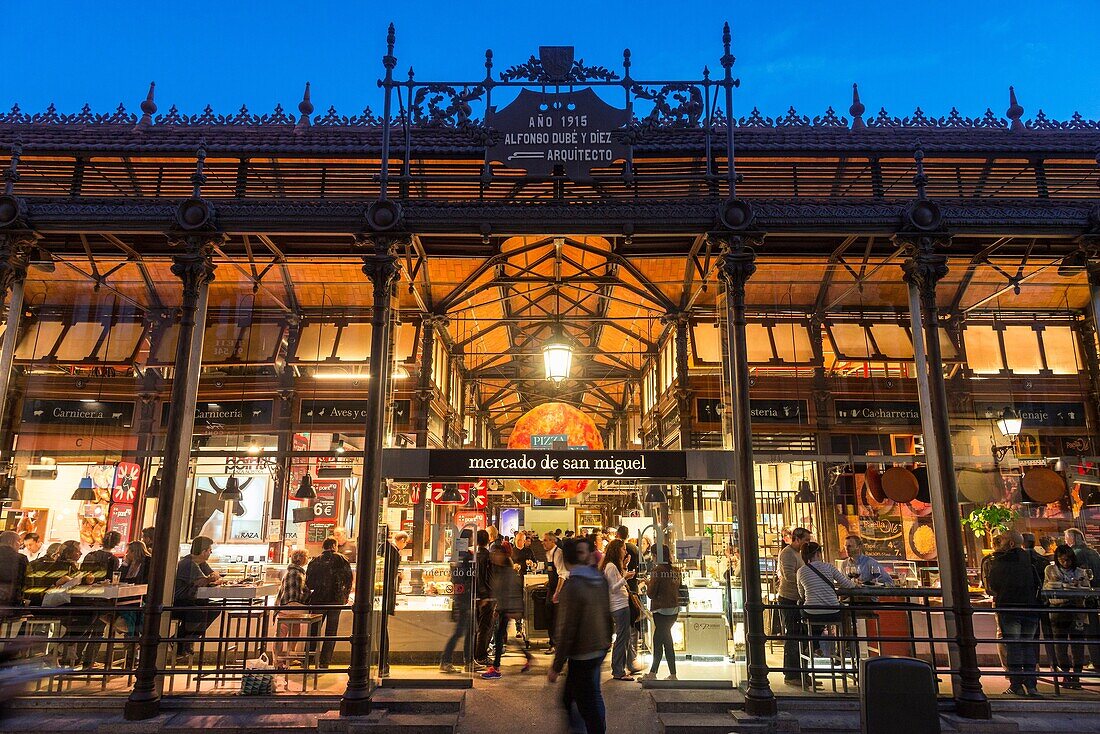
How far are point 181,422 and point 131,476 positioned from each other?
12.1ft

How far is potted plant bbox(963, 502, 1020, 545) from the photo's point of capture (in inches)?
434

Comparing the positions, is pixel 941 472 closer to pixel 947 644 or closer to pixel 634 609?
pixel 947 644

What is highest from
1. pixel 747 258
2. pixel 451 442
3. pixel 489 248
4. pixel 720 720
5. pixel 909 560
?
pixel 489 248

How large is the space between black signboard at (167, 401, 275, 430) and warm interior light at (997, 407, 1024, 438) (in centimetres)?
1320

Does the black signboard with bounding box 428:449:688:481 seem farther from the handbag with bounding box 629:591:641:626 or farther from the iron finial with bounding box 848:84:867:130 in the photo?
the iron finial with bounding box 848:84:867:130

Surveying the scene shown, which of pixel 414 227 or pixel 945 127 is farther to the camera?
pixel 945 127

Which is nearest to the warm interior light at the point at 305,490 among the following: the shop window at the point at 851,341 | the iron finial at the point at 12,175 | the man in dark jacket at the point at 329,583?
the man in dark jacket at the point at 329,583

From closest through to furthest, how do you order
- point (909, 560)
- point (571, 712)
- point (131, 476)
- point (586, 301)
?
point (571, 712) → point (131, 476) → point (909, 560) → point (586, 301)

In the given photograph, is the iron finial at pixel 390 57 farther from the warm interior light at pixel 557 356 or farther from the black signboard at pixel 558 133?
the warm interior light at pixel 557 356

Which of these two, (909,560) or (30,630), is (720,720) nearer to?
(909,560)

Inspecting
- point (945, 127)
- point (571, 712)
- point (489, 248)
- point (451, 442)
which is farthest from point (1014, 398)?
point (451, 442)

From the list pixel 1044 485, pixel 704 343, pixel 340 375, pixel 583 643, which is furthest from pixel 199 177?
pixel 1044 485

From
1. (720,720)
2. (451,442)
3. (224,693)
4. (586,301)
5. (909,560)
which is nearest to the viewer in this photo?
(720,720)

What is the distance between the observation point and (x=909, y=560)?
12289 mm
